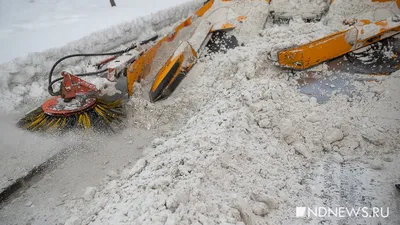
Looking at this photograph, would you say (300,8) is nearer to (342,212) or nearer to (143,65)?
(143,65)

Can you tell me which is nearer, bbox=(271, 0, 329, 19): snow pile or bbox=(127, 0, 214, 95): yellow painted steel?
bbox=(127, 0, 214, 95): yellow painted steel

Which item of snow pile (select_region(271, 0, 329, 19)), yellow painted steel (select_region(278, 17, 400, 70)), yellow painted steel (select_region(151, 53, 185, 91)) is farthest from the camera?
snow pile (select_region(271, 0, 329, 19))

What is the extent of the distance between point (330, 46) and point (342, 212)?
2202 mm

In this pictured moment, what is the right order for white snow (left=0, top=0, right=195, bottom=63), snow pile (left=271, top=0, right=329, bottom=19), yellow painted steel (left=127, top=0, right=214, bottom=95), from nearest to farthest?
yellow painted steel (left=127, top=0, right=214, bottom=95) → snow pile (left=271, top=0, right=329, bottom=19) → white snow (left=0, top=0, right=195, bottom=63)

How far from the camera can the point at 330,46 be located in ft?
11.8

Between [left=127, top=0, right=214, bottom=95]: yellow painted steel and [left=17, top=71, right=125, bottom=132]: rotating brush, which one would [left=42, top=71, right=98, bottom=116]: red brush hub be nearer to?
[left=17, top=71, right=125, bottom=132]: rotating brush

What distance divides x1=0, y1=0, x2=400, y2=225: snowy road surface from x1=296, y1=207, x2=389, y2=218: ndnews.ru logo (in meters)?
0.04

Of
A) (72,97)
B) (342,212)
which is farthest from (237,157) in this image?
(72,97)

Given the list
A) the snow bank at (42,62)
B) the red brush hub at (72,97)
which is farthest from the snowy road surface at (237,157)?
the snow bank at (42,62)

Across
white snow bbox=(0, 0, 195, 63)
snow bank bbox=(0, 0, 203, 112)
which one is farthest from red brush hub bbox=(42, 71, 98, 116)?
white snow bbox=(0, 0, 195, 63)

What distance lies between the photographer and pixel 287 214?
2.17 metres

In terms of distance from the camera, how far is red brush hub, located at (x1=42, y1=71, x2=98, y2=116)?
3.62 meters

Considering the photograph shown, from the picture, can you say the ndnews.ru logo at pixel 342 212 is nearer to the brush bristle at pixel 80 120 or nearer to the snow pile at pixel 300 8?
the brush bristle at pixel 80 120

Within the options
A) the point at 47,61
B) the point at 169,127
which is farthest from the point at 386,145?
the point at 47,61
